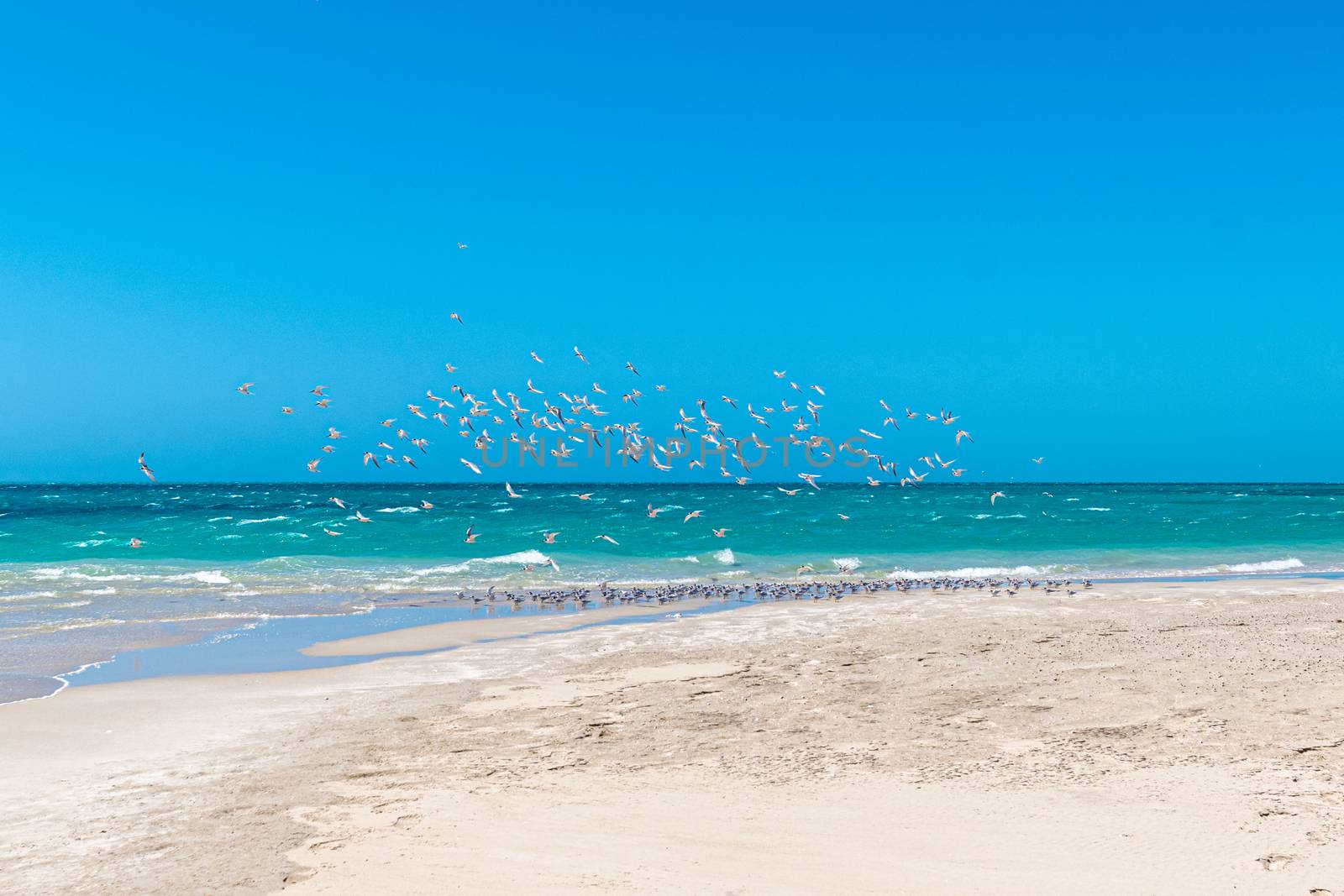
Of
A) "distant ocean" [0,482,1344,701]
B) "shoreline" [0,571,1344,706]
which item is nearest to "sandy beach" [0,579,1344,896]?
"shoreline" [0,571,1344,706]

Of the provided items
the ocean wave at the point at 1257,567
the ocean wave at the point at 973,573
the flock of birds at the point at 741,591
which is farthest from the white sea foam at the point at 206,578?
the ocean wave at the point at 1257,567

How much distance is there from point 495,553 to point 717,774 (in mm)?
31751

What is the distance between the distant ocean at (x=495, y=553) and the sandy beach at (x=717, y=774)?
6.25 metres

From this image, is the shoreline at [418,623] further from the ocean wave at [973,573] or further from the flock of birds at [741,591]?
the ocean wave at [973,573]

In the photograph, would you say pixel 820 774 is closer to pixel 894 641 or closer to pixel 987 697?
pixel 987 697

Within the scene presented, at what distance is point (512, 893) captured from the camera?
5.80 meters

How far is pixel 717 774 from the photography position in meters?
7.95

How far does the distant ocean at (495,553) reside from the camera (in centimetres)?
2189

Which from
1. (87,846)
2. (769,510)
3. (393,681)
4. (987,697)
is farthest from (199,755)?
(769,510)

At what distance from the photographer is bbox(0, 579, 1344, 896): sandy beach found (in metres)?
6.06

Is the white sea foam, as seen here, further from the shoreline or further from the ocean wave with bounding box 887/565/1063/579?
the ocean wave with bounding box 887/565/1063/579

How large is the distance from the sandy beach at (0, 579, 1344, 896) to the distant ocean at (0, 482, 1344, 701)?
625 centimetres

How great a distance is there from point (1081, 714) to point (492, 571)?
23.4 metres

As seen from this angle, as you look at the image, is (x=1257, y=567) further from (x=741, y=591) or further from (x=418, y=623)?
(x=418, y=623)
